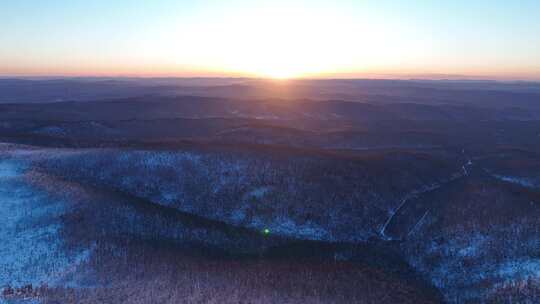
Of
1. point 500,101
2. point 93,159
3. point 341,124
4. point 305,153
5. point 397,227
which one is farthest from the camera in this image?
point 500,101

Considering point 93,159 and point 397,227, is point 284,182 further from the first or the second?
point 93,159

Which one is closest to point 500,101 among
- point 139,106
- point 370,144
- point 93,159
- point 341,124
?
point 341,124

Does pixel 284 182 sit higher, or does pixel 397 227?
pixel 284 182

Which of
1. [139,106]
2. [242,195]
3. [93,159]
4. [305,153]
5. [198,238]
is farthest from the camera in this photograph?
[139,106]

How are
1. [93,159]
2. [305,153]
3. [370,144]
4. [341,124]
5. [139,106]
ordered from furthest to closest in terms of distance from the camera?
[139,106] → [341,124] → [370,144] → [305,153] → [93,159]

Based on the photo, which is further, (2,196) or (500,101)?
(500,101)

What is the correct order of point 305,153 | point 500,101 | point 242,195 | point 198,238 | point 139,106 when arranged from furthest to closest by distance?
point 500,101 → point 139,106 → point 305,153 → point 242,195 → point 198,238

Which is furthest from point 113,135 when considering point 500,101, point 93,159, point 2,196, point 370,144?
point 500,101

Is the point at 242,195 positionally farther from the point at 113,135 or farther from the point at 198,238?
the point at 113,135

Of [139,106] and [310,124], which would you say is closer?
[310,124]
